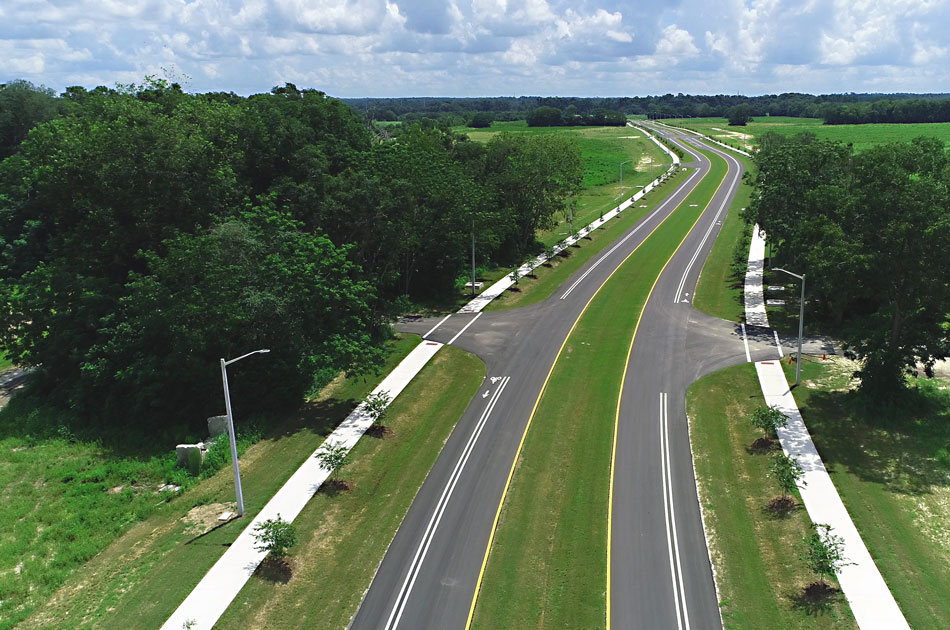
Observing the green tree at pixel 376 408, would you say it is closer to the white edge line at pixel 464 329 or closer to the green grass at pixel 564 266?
the white edge line at pixel 464 329

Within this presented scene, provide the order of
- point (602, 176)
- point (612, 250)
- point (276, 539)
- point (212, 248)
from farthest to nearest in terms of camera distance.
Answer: point (602, 176) < point (612, 250) < point (212, 248) < point (276, 539)

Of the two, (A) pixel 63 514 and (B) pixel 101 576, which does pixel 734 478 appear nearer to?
(B) pixel 101 576

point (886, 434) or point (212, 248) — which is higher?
point (212, 248)

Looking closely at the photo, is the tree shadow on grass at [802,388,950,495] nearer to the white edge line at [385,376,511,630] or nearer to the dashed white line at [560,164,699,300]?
the white edge line at [385,376,511,630]

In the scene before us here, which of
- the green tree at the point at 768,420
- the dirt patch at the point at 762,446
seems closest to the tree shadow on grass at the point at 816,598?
the dirt patch at the point at 762,446

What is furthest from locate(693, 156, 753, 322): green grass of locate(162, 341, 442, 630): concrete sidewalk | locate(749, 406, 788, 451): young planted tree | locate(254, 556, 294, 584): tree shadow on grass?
locate(254, 556, 294, 584): tree shadow on grass

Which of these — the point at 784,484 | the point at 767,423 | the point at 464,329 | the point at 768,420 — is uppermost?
the point at 768,420

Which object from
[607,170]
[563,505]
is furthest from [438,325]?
[607,170]

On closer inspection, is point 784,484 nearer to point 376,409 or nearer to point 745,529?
point 745,529

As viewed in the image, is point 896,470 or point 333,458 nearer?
point 333,458
